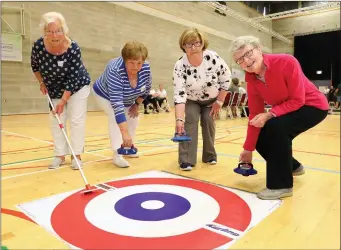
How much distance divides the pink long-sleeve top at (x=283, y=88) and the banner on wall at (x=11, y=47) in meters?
8.75

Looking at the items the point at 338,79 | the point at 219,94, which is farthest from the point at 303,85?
the point at 338,79

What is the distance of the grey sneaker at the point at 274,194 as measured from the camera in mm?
1902

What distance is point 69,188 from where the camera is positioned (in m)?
2.16

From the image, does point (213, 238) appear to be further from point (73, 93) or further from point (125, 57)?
point (73, 93)

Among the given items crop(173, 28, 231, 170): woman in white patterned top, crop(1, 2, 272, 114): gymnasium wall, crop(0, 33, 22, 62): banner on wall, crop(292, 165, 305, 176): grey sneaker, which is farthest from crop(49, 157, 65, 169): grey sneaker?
crop(0, 33, 22, 62): banner on wall

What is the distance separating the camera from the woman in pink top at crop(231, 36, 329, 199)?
183 cm

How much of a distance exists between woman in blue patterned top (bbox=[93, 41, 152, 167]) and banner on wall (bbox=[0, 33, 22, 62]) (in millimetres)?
7294

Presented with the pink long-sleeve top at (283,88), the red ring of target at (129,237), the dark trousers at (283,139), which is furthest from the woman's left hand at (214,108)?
the red ring of target at (129,237)

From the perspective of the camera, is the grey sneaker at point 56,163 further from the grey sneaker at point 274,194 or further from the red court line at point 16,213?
the grey sneaker at point 274,194

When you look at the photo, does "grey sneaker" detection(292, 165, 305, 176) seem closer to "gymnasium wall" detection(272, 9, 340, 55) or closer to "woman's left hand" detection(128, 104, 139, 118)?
"woman's left hand" detection(128, 104, 139, 118)

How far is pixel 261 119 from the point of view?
6.29ft

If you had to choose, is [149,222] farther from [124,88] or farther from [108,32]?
[108,32]

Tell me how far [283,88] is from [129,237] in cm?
125

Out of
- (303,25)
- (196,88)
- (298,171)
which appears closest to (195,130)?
(196,88)
